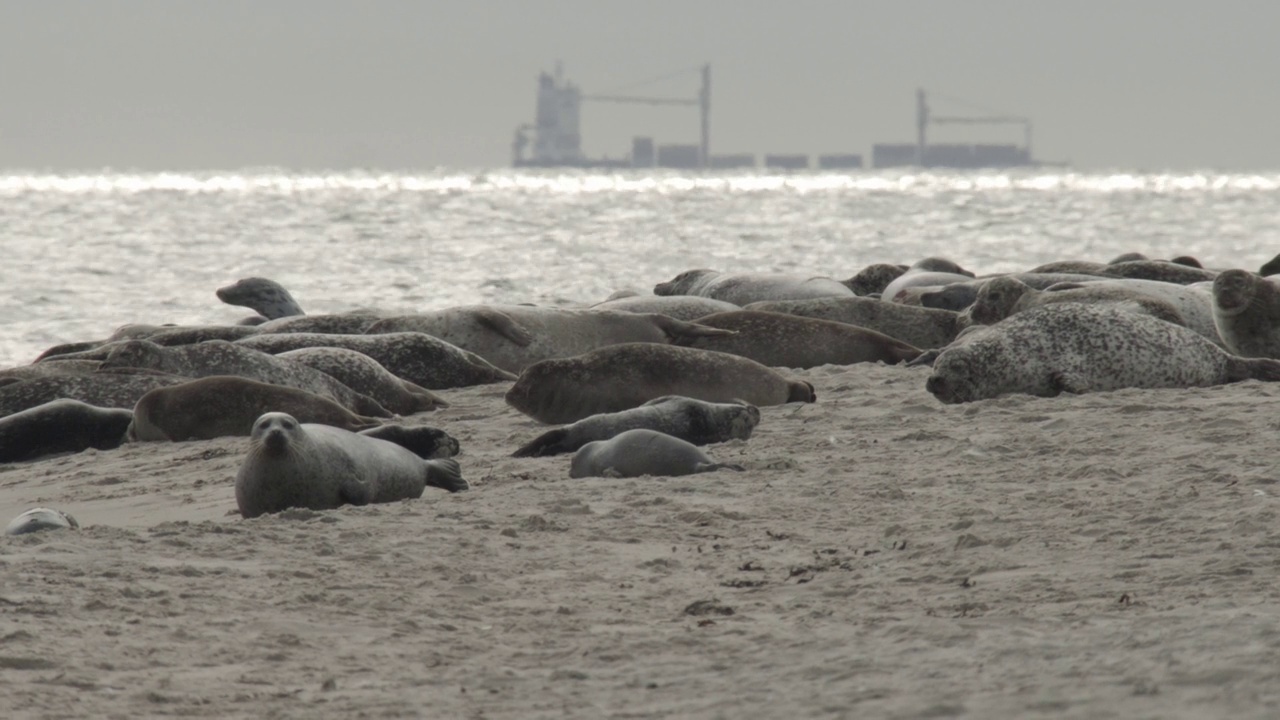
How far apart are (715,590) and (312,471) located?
1.52 metres

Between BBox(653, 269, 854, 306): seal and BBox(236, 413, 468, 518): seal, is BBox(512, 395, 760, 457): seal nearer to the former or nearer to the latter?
BBox(236, 413, 468, 518): seal

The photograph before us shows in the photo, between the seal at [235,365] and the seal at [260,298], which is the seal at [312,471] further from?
the seal at [260,298]

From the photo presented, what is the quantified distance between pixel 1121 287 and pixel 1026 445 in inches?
115

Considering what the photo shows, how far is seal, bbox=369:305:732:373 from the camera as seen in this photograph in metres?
8.61

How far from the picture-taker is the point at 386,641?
3.23 meters

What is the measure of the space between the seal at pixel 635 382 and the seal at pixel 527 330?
62.0 inches

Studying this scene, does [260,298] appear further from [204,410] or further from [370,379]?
[204,410]

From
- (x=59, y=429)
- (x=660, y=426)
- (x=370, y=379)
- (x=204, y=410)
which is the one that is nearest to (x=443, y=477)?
(x=660, y=426)

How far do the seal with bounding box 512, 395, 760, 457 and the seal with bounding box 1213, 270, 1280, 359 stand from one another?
8.60 ft

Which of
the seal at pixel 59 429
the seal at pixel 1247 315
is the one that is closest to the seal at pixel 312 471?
the seal at pixel 59 429

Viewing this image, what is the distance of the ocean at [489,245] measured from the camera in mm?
18641

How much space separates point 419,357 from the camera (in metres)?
8.22

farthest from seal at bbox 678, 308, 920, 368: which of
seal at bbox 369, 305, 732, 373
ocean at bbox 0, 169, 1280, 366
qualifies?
ocean at bbox 0, 169, 1280, 366

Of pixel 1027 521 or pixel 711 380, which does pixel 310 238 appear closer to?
pixel 711 380
